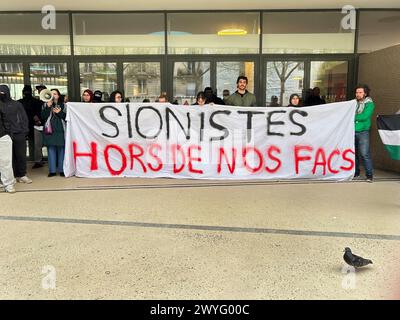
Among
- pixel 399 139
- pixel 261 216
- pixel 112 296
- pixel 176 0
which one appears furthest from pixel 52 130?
pixel 399 139

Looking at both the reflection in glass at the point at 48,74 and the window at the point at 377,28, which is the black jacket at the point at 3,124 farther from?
the window at the point at 377,28

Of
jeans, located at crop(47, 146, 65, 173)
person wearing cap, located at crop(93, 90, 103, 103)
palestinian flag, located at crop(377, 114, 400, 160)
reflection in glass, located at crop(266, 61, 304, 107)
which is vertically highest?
reflection in glass, located at crop(266, 61, 304, 107)

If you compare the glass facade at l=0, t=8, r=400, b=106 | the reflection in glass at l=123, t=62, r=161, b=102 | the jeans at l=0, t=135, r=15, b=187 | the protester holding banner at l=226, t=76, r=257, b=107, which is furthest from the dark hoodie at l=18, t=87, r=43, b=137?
the protester holding banner at l=226, t=76, r=257, b=107

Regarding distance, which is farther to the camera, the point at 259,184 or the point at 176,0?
the point at 176,0

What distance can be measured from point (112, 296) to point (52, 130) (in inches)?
196

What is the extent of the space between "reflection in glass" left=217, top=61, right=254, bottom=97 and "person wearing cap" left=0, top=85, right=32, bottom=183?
4.16 m

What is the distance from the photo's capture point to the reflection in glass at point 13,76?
8.86m

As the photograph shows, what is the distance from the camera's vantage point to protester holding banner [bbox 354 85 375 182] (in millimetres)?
6672

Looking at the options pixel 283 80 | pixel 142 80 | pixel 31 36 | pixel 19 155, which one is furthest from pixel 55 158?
pixel 283 80

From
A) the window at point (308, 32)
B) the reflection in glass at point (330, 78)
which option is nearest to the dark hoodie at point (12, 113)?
the window at point (308, 32)

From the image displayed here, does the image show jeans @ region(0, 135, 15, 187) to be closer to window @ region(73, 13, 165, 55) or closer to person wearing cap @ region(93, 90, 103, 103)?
person wearing cap @ region(93, 90, 103, 103)

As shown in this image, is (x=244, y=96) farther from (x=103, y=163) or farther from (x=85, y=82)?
(x=85, y=82)

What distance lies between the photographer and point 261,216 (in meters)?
4.79
